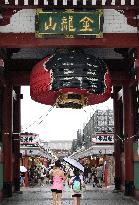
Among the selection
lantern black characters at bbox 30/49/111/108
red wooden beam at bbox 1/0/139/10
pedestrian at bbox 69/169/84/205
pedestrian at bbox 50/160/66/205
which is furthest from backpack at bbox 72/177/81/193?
red wooden beam at bbox 1/0/139/10

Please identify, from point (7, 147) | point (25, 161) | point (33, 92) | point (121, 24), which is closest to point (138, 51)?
point (121, 24)

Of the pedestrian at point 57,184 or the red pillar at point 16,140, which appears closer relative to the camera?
the pedestrian at point 57,184

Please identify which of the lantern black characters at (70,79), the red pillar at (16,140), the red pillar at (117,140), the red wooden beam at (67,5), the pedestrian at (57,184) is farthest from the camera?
the red pillar at (117,140)

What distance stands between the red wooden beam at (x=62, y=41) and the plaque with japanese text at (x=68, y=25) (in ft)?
0.61

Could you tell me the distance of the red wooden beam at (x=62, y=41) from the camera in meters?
14.3

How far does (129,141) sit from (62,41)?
6147mm

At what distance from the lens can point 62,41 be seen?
14289 mm

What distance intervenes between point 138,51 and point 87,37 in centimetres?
179

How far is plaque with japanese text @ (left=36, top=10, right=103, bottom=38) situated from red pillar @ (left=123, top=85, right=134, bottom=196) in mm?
5374

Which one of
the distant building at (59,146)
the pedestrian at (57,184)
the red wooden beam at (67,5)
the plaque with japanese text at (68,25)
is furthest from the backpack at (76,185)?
the distant building at (59,146)

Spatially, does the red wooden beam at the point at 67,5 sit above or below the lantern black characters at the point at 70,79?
above

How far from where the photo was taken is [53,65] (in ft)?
47.6

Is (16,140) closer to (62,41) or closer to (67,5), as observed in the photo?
(62,41)

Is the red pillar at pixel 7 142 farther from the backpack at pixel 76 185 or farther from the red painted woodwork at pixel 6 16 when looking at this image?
the backpack at pixel 76 185
